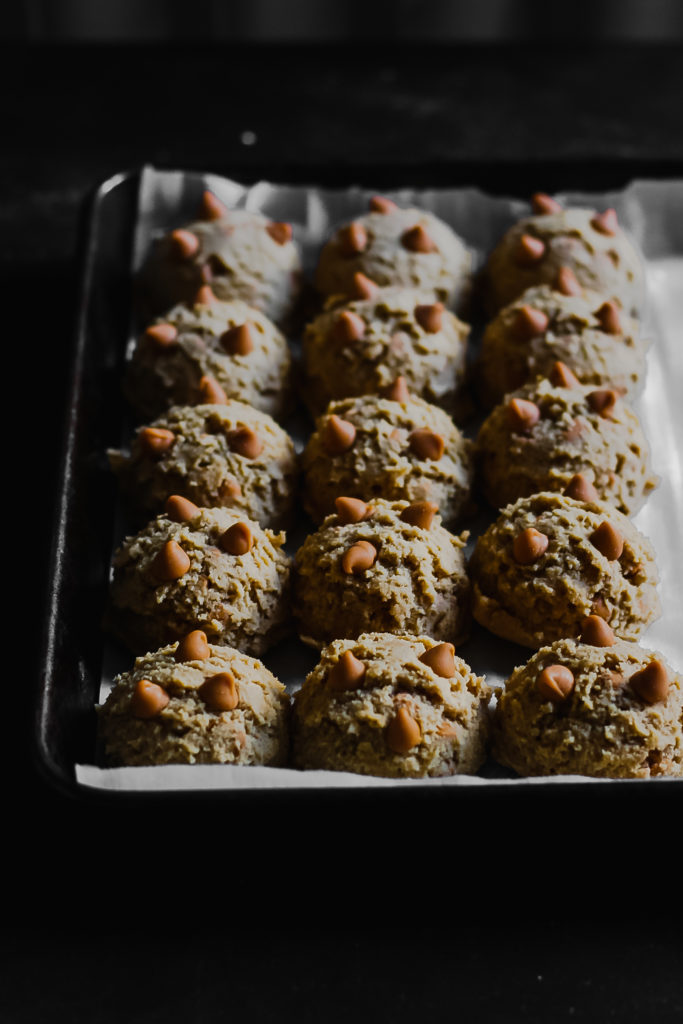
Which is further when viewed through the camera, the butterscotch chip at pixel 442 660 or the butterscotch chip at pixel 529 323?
the butterscotch chip at pixel 529 323

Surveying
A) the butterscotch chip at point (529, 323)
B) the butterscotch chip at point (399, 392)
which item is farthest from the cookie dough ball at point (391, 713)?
the butterscotch chip at point (529, 323)

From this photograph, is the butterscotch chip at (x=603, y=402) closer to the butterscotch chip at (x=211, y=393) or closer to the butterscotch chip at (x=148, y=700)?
the butterscotch chip at (x=211, y=393)

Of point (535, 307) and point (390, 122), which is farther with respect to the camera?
point (390, 122)

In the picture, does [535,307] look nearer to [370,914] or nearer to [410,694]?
[410,694]

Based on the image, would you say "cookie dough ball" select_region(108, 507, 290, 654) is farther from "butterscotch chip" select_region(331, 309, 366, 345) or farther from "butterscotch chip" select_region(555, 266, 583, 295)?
"butterscotch chip" select_region(555, 266, 583, 295)

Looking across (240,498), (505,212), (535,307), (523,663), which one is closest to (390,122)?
(505,212)

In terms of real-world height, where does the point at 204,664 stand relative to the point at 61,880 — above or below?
above

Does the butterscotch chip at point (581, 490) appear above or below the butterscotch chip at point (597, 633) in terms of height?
above
